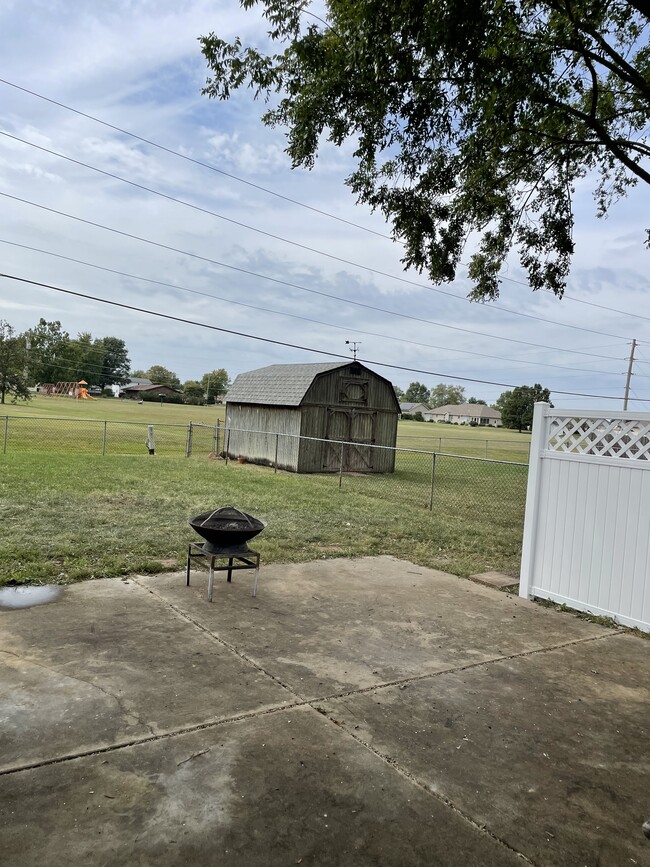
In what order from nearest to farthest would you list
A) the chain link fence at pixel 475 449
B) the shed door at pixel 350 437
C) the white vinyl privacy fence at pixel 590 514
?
the white vinyl privacy fence at pixel 590 514, the shed door at pixel 350 437, the chain link fence at pixel 475 449

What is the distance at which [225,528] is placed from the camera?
5176 mm

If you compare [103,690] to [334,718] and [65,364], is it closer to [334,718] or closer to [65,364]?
[334,718]

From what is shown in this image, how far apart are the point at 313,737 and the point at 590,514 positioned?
3607mm

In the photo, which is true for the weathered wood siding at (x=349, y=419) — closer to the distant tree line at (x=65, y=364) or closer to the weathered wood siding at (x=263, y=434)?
the weathered wood siding at (x=263, y=434)

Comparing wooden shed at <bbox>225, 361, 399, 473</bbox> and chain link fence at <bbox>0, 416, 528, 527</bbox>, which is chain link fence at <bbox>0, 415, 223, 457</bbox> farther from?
wooden shed at <bbox>225, 361, 399, 473</bbox>

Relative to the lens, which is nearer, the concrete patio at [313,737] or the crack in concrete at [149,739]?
the concrete patio at [313,737]

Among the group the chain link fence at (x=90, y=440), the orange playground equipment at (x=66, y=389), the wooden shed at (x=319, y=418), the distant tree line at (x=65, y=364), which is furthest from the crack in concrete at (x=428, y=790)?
the orange playground equipment at (x=66, y=389)

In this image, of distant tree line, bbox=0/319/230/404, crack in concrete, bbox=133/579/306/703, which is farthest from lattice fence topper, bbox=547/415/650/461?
distant tree line, bbox=0/319/230/404

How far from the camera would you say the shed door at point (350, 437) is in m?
18.7

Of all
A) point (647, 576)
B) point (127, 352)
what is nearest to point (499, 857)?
point (647, 576)

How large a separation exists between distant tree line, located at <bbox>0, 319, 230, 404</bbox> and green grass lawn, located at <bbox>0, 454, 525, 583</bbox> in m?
35.3

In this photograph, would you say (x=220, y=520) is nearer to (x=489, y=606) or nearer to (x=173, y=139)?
(x=489, y=606)

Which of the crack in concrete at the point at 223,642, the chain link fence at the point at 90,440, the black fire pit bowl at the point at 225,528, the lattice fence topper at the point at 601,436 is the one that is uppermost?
the lattice fence topper at the point at 601,436

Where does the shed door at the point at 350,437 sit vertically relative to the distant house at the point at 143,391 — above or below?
below
